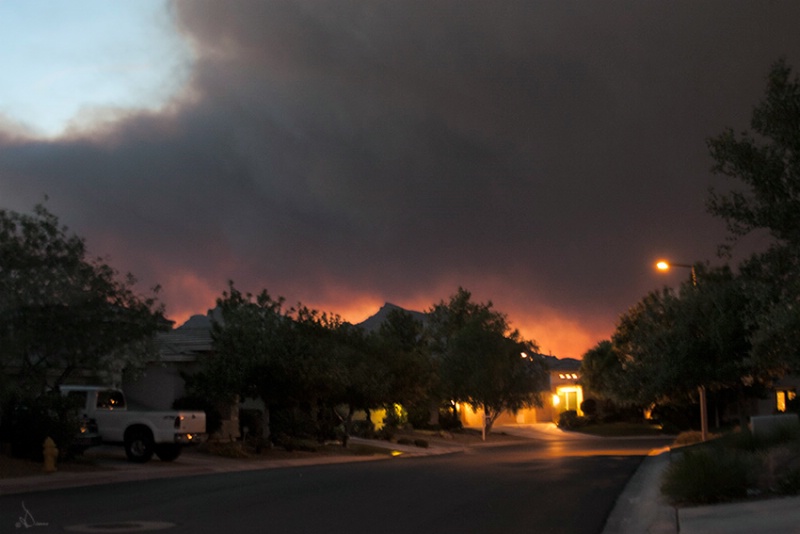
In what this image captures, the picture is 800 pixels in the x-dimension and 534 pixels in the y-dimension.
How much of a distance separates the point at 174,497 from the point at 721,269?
19.4m

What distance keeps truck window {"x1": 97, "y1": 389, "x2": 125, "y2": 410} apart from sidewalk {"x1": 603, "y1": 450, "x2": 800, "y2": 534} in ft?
57.5

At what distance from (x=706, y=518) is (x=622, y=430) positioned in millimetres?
55134

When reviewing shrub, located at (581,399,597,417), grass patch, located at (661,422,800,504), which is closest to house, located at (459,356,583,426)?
shrub, located at (581,399,597,417)

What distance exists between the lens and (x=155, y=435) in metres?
28.8

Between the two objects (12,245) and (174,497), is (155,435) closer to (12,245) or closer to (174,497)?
(12,245)

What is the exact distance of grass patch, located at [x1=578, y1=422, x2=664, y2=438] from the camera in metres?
65.6

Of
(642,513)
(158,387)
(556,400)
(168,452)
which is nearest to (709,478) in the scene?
(642,513)

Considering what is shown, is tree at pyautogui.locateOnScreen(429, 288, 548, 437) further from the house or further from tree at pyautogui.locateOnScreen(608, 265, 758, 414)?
tree at pyautogui.locateOnScreen(608, 265, 758, 414)

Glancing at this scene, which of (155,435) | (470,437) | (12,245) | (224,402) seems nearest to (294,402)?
(224,402)

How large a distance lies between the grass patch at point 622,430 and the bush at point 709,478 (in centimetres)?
4879

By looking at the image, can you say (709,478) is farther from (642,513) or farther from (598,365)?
(598,365)

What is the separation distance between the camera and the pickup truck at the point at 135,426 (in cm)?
2886

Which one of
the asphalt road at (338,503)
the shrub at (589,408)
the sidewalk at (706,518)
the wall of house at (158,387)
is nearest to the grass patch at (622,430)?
the shrub at (589,408)

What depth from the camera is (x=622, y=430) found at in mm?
67250
